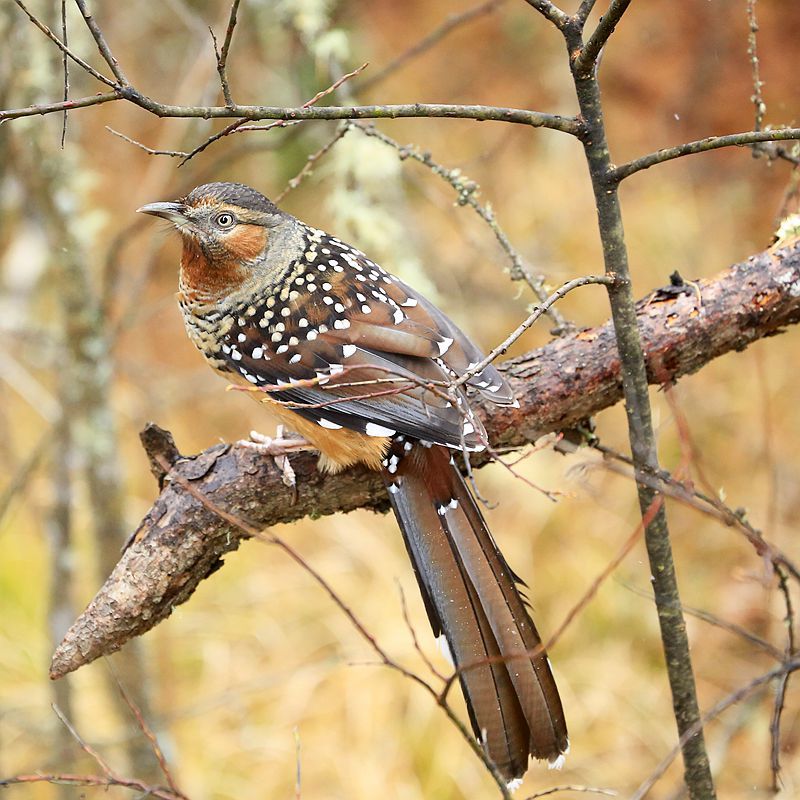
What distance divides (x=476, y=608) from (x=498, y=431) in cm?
46

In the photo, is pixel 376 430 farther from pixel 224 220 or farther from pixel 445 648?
pixel 224 220

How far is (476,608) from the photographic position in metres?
2.40

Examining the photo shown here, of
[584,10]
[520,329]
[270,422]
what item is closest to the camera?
[520,329]

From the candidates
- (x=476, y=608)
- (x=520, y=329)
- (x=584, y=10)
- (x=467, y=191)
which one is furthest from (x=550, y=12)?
(x=476, y=608)

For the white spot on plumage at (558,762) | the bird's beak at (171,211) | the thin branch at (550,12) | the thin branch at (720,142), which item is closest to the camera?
the thin branch at (720,142)

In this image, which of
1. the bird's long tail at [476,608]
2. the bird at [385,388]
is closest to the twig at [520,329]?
the bird at [385,388]

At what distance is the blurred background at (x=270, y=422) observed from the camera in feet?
11.7

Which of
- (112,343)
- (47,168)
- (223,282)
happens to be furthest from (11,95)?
(223,282)

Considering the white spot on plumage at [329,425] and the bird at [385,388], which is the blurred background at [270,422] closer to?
the bird at [385,388]

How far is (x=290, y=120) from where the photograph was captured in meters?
1.55

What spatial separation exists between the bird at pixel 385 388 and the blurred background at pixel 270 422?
39 centimetres

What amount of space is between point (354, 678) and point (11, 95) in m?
3.33

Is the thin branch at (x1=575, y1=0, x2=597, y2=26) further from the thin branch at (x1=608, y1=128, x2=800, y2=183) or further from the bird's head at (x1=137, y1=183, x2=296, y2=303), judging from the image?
the bird's head at (x1=137, y1=183, x2=296, y2=303)

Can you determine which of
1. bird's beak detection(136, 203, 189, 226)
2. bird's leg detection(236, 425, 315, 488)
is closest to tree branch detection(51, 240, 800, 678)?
bird's leg detection(236, 425, 315, 488)
